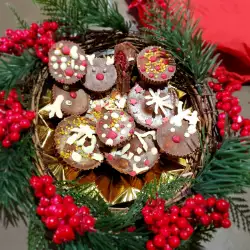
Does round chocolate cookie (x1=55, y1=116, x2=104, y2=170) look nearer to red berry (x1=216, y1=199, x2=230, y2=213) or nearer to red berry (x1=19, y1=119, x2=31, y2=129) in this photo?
red berry (x1=19, y1=119, x2=31, y2=129)

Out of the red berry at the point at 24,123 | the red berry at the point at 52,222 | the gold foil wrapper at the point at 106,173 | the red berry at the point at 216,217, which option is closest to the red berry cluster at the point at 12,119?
the red berry at the point at 24,123

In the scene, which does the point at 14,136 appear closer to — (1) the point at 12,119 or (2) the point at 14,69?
(1) the point at 12,119

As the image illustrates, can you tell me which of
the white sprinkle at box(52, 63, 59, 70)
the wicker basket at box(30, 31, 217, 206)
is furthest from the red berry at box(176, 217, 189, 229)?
the white sprinkle at box(52, 63, 59, 70)

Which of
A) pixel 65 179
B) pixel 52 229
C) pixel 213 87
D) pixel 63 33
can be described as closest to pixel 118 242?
pixel 52 229

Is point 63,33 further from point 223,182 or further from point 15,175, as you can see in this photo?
point 223,182

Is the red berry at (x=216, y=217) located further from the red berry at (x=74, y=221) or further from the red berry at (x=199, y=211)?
the red berry at (x=74, y=221)

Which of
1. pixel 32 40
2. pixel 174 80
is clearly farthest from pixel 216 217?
pixel 32 40
